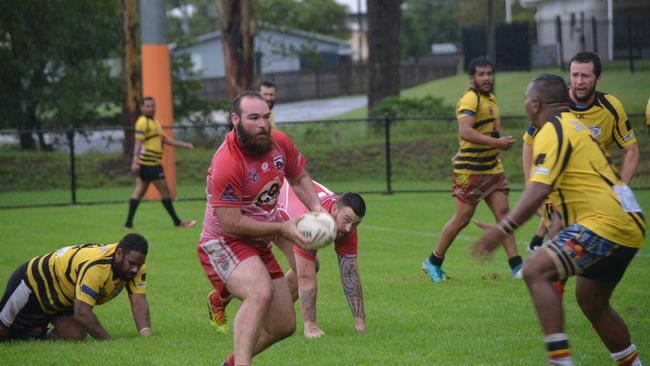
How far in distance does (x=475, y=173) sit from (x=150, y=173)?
7160 mm

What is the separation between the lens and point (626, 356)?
640cm

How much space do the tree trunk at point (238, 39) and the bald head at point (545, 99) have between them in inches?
815

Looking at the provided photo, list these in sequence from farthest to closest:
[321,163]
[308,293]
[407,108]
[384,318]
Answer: [407,108]
[321,163]
[384,318]
[308,293]

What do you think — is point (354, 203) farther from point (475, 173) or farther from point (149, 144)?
point (149, 144)

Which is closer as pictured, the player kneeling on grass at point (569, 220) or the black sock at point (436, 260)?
the player kneeling on grass at point (569, 220)

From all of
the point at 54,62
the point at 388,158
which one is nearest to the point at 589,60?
the point at 388,158

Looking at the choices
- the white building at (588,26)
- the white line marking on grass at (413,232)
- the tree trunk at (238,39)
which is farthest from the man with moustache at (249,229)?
the white building at (588,26)

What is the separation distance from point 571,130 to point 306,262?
316 cm

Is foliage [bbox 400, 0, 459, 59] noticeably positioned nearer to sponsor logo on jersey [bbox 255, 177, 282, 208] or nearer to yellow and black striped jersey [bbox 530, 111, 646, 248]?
sponsor logo on jersey [bbox 255, 177, 282, 208]

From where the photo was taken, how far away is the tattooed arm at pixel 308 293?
330 inches

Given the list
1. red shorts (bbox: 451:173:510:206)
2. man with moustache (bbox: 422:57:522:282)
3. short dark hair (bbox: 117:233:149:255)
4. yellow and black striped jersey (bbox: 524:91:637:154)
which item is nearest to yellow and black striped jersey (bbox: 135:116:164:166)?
man with moustache (bbox: 422:57:522:282)

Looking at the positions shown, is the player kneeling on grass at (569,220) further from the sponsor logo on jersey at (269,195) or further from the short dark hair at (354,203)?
the short dark hair at (354,203)

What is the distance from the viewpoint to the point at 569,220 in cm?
609

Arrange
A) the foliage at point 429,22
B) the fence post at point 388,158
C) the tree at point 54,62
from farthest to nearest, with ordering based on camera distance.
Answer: the foliage at point 429,22 < the tree at point 54,62 < the fence post at point 388,158
